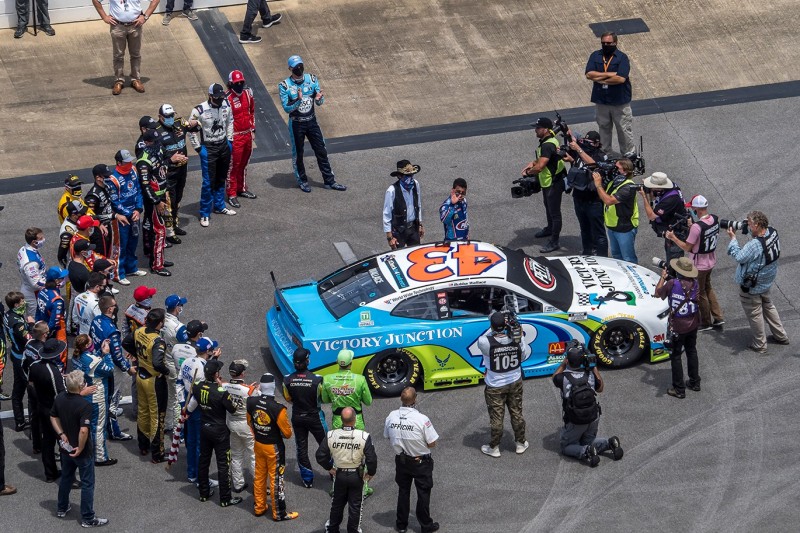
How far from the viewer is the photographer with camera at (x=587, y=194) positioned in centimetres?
1809

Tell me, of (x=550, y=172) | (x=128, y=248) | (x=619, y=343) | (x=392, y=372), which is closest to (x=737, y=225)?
(x=619, y=343)

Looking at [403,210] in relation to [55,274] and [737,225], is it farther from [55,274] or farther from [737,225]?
[55,274]

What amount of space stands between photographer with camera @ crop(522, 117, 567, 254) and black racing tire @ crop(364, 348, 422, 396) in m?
4.03

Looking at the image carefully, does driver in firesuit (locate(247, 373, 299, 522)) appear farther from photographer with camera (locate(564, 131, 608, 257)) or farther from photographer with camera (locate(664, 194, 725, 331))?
photographer with camera (locate(564, 131, 608, 257))

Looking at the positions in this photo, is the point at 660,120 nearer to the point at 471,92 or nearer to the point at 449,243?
the point at 471,92

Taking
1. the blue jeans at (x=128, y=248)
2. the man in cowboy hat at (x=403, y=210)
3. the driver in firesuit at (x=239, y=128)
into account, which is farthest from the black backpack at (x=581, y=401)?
→ the driver in firesuit at (x=239, y=128)

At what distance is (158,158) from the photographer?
59.4ft

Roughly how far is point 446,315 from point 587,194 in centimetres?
357

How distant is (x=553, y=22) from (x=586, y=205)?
24.9ft

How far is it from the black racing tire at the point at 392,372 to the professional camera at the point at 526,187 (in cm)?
381

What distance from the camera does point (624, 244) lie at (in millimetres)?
17750

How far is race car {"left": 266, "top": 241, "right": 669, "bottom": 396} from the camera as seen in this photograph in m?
15.5

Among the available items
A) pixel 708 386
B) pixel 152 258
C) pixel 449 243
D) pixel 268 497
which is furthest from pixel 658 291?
pixel 152 258

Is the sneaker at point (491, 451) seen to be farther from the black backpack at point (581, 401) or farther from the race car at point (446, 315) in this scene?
the race car at point (446, 315)
